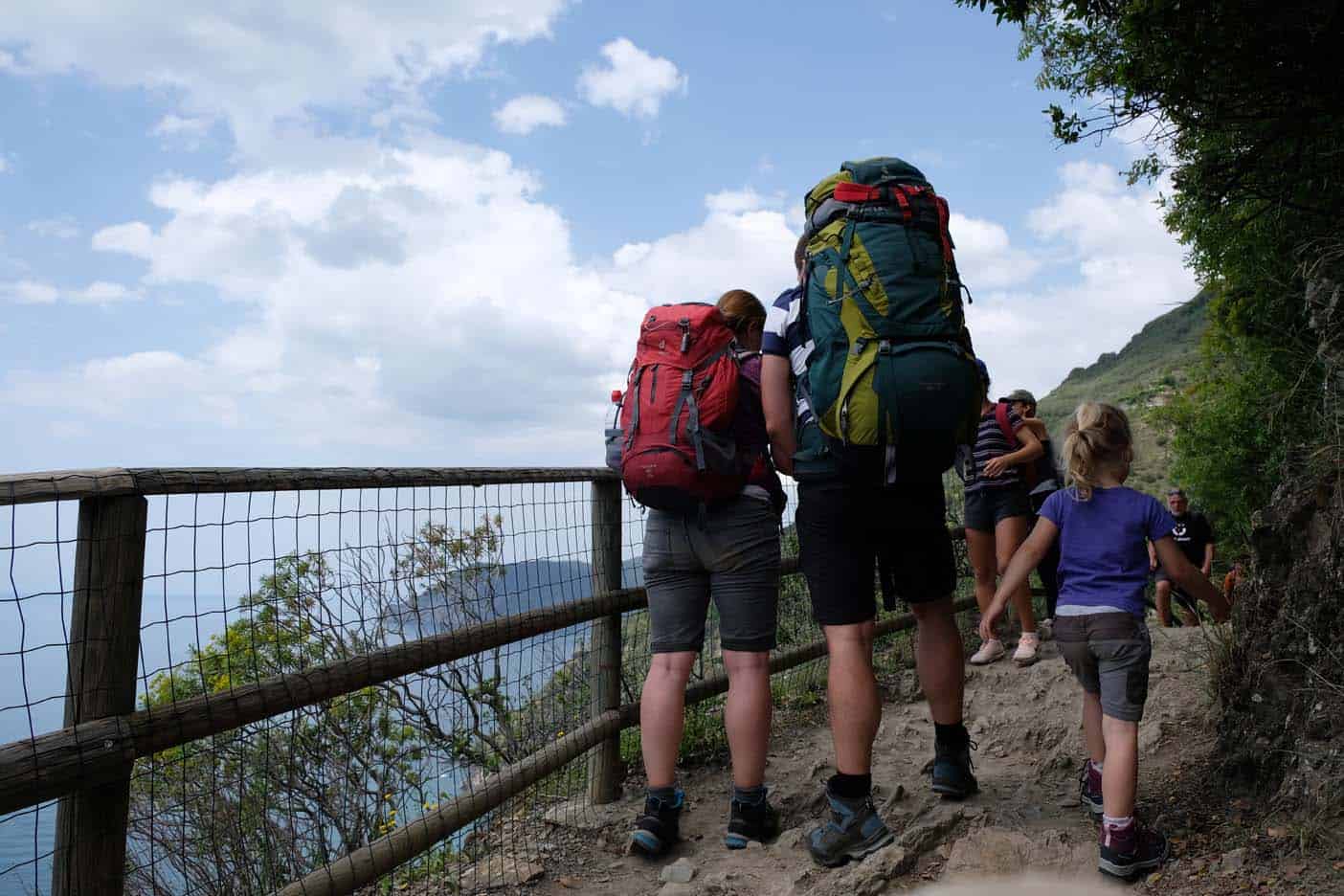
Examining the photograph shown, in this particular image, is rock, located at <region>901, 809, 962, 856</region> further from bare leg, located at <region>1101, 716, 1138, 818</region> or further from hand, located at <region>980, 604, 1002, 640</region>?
hand, located at <region>980, 604, 1002, 640</region>

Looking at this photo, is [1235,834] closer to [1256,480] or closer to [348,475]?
[348,475]

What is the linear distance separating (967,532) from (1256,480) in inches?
714

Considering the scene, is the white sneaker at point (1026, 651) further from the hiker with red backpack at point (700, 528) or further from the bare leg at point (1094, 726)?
the hiker with red backpack at point (700, 528)

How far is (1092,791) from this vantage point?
3920mm

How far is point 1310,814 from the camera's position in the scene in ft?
10.6

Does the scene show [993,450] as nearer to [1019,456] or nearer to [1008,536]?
[1019,456]

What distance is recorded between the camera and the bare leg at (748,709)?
380cm

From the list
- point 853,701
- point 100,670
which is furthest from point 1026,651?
point 100,670

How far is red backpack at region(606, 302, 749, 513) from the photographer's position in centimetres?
371

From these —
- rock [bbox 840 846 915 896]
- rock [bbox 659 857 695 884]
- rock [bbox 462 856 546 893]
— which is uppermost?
rock [bbox 840 846 915 896]

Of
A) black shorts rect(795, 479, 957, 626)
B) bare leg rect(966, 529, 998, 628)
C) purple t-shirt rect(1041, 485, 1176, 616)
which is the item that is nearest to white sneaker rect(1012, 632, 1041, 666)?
bare leg rect(966, 529, 998, 628)

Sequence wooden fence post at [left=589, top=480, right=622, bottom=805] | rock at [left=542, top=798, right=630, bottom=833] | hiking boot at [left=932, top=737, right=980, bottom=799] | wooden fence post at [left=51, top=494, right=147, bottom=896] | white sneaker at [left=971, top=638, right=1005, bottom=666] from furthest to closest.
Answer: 1. white sneaker at [left=971, top=638, right=1005, bottom=666]
2. wooden fence post at [left=589, top=480, right=622, bottom=805]
3. rock at [left=542, top=798, right=630, bottom=833]
4. hiking boot at [left=932, top=737, right=980, bottom=799]
5. wooden fence post at [left=51, top=494, right=147, bottom=896]

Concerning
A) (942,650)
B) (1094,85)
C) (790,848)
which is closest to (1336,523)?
(942,650)

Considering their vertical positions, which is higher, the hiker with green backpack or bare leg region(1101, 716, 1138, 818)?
the hiker with green backpack
